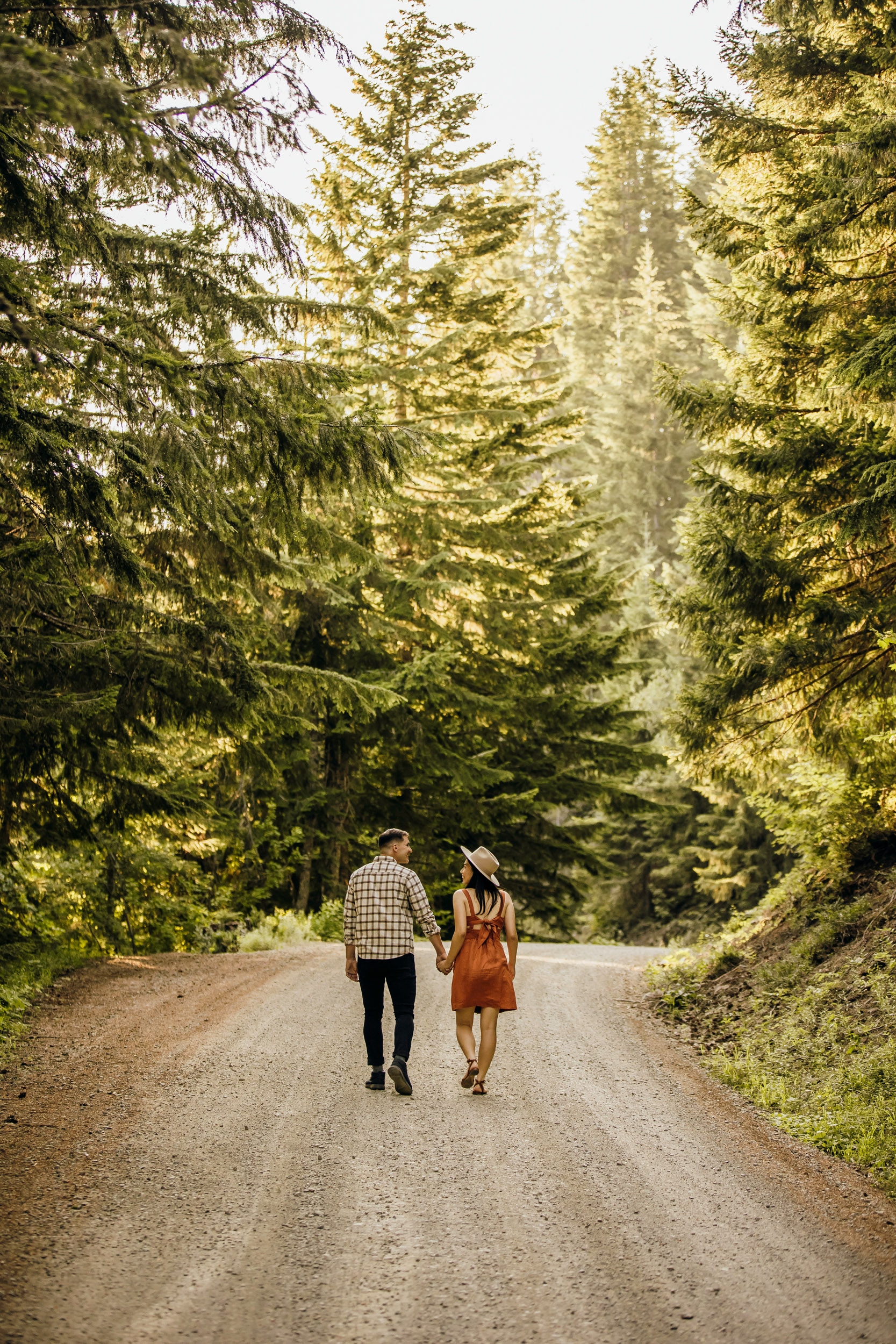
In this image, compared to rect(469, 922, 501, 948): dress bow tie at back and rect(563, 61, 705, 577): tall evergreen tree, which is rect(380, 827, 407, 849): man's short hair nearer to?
rect(469, 922, 501, 948): dress bow tie at back

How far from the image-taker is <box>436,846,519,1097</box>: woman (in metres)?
6.30

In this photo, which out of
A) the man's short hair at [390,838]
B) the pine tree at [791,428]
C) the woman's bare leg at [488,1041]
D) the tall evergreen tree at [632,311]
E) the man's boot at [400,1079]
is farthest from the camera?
the tall evergreen tree at [632,311]

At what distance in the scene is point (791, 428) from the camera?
975 cm

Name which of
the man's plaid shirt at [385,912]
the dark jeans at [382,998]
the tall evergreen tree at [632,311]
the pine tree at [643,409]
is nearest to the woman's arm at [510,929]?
the man's plaid shirt at [385,912]

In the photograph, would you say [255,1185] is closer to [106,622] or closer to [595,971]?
[106,622]

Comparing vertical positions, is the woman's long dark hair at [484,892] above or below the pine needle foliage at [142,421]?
below

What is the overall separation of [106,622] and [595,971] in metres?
8.28

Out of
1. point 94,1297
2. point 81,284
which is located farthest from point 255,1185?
point 81,284

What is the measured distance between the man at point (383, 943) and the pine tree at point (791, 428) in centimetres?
522

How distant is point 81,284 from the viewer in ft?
24.6

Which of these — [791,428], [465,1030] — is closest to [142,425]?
[465,1030]

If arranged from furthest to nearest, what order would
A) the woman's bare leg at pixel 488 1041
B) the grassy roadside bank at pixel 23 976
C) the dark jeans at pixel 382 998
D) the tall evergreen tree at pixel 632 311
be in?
1. the tall evergreen tree at pixel 632 311
2. the grassy roadside bank at pixel 23 976
3. the dark jeans at pixel 382 998
4. the woman's bare leg at pixel 488 1041

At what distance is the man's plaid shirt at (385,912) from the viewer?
251 inches

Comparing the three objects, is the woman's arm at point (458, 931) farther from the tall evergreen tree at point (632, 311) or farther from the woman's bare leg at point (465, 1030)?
the tall evergreen tree at point (632, 311)
